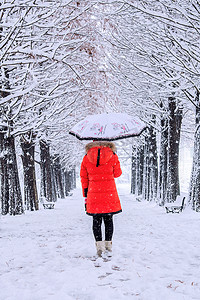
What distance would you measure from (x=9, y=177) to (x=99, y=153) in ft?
19.8

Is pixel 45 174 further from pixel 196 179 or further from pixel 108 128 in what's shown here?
pixel 108 128

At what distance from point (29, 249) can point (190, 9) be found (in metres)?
5.85

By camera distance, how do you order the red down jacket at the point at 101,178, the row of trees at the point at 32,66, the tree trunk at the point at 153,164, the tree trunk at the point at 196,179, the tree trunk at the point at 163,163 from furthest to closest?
the tree trunk at the point at 153,164 → the tree trunk at the point at 163,163 → the tree trunk at the point at 196,179 → the row of trees at the point at 32,66 → the red down jacket at the point at 101,178

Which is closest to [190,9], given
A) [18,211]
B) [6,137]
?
[6,137]

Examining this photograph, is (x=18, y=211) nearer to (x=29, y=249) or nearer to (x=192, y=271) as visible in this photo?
(x=29, y=249)

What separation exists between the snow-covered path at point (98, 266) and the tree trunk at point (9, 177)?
308cm

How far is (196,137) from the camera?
9523 millimetres

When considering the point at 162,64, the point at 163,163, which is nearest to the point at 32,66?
the point at 162,64

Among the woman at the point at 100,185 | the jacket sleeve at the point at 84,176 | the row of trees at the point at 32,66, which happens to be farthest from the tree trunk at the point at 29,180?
the woman at the point at 100,185

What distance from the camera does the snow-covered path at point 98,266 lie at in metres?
2.96

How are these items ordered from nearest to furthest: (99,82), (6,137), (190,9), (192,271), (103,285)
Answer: (103,285) < (192,271) < (190,9) < (6,137) < (99,82)

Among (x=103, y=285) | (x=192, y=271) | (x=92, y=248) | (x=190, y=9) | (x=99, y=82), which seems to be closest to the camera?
(x=103, y=285)

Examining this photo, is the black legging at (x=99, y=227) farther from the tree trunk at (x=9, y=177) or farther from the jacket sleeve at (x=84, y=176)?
the tree trunk at (x=9, y=177)

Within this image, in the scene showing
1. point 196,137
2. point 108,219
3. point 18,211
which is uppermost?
point 196,137
